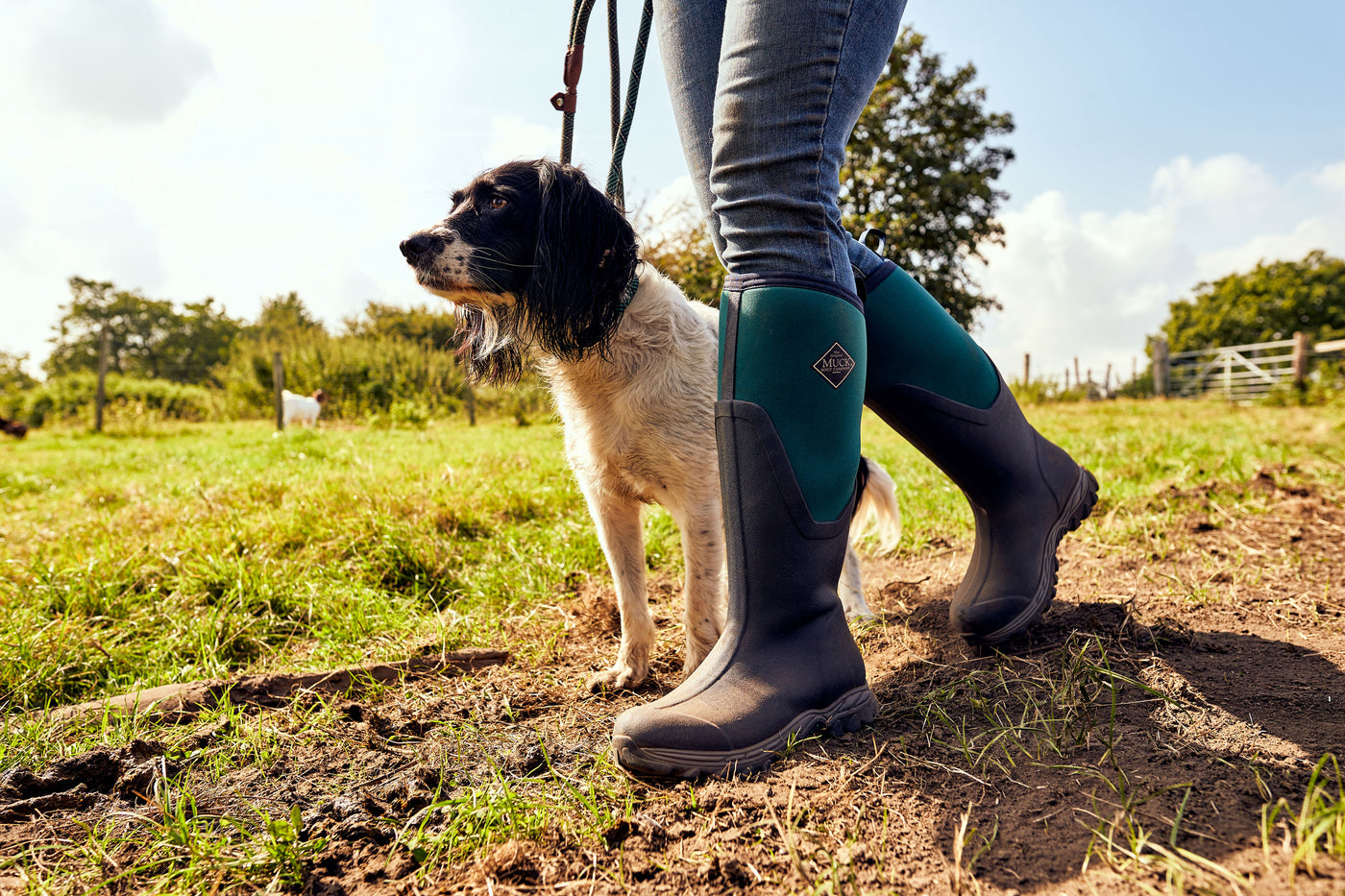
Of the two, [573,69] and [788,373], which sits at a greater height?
[573,69]

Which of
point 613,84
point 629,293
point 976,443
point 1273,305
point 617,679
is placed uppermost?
point 1273,305

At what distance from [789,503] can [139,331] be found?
6095 cm

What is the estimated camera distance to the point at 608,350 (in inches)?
79.5

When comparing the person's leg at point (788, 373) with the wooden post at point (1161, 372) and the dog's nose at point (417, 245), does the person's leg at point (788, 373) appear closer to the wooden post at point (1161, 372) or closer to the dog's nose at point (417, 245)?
the dog's nose at point (417, 245)

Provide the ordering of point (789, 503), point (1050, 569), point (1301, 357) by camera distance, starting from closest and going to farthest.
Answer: point (789, 503) < point (1050, 569) < point (1301, 357)

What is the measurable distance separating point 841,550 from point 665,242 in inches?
464

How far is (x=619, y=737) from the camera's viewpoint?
4.08 ft

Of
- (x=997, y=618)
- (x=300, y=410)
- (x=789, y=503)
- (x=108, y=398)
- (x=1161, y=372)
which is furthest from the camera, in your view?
(x=1161, y=372)

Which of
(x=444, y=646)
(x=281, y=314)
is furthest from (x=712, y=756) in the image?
(x=281, y=314)

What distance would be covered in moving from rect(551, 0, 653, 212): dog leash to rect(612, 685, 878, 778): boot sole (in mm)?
1536

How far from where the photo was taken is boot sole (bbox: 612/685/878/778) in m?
1.20

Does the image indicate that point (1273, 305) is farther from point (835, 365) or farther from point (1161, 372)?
point (835, 365)

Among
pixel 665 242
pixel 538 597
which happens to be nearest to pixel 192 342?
pixel 665 242

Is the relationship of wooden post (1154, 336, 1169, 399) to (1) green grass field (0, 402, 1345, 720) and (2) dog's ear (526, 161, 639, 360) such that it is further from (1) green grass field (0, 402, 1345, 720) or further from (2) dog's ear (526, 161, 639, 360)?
(2) dog's ear (526, 161, 639, 360)
